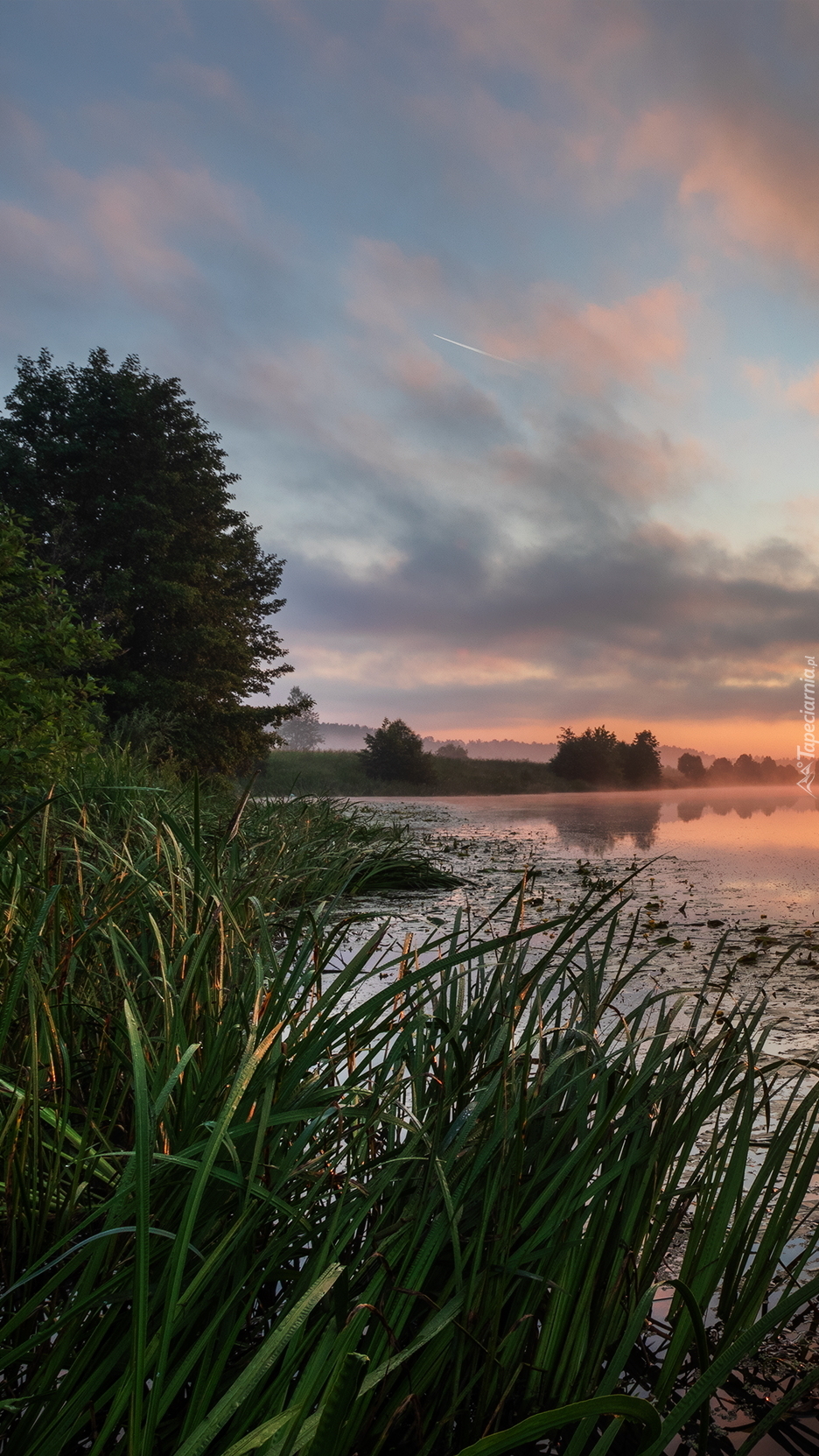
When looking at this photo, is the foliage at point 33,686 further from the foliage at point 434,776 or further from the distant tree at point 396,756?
the distant tree at point 396,756

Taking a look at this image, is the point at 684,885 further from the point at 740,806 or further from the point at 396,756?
the point at 396,756

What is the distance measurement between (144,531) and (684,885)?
1638cm

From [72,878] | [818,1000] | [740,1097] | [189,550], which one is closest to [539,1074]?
[740,1097]

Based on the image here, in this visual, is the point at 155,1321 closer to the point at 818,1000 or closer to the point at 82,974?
the point at 82,974

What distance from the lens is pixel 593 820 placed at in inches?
696

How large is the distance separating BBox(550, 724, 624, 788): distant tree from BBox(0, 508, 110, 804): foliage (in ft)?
121

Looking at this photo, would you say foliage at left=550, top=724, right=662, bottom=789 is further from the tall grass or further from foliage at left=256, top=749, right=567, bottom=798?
the tall grass

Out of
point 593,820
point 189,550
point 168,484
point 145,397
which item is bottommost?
point 593,820

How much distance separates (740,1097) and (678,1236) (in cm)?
73

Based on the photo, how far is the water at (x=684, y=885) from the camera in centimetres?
412

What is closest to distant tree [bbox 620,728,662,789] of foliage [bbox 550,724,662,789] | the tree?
foliage [bbox 550,724,662,789]

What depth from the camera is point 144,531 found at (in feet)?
65.4

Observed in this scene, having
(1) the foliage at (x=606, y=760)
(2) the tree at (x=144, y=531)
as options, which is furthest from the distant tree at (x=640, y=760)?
(2) the tree at (x=144, y=531)

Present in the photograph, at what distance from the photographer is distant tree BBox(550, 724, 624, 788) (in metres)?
41.7
